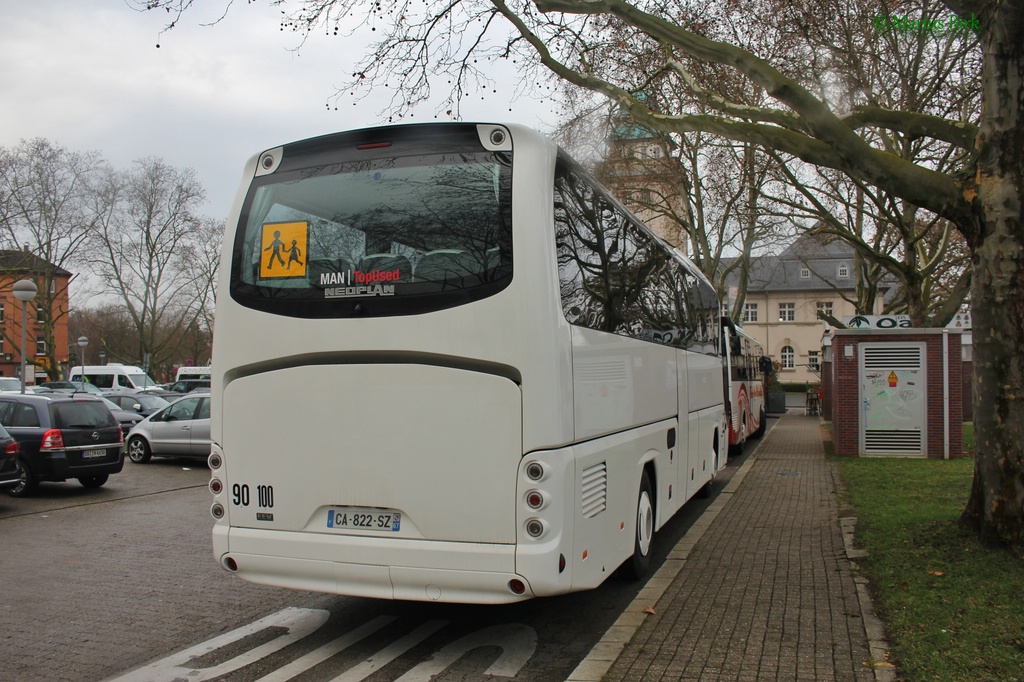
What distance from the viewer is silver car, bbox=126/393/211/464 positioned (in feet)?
60.0

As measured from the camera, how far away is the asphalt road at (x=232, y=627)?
17.4 feet

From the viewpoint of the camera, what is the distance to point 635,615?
6.11 m

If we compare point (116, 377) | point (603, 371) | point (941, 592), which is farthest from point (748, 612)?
point (116, 377)

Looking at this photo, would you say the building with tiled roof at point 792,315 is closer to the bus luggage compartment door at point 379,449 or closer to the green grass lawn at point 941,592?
the green grass lawn at point 941,592

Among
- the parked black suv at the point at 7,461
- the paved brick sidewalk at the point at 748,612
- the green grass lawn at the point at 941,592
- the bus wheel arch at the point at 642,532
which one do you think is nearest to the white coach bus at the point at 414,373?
the paved brick sidewalk at the point at 748,612

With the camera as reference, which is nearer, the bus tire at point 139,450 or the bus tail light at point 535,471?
the bus tail light at point 535,471

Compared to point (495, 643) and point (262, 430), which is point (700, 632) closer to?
point (495, 643)

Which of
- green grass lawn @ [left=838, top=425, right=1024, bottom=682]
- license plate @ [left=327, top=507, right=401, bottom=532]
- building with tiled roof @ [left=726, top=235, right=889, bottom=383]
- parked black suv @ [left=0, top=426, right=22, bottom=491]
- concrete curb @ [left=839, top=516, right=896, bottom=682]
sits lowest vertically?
concrete curb @ [left=839, top=516, right=896, bottom=682]

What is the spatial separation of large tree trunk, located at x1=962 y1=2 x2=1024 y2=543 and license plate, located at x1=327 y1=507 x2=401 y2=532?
17.1 ft

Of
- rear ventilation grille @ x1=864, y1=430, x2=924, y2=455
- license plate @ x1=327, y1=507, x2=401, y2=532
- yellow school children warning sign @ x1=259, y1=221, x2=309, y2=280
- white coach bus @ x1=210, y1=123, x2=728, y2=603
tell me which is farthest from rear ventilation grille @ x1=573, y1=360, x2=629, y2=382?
rear ventilation grille @ x1=864, y1=430, x2=924, y2=455

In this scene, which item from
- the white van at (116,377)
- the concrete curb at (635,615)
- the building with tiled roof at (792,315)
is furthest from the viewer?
the building with tiled roof at (792,315)

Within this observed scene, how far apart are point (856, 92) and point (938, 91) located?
269cm

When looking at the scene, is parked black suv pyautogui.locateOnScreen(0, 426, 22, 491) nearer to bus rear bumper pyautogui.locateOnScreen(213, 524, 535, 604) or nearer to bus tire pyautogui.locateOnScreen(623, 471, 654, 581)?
bus rear bumper pyautogui.locateOnScreen(213, 524, 535, 604)

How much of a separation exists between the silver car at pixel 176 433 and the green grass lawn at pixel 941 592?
13.3 metres
